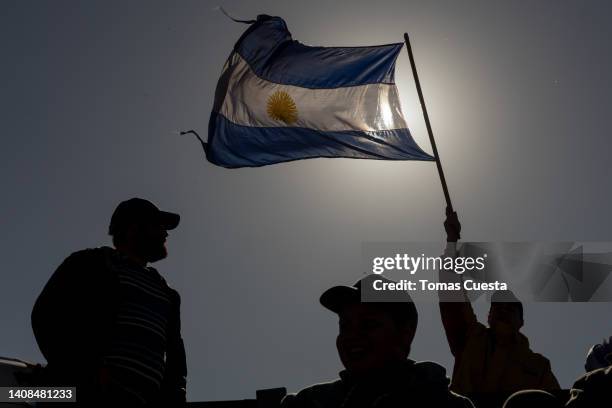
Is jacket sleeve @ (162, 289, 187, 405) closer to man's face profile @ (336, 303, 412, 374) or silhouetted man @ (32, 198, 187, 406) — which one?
silhouetted man @ (32, 198, 187, 406)

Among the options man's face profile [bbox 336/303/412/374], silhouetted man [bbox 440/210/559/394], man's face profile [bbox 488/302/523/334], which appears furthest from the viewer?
man's face profile [bbox 488/302/523/334]

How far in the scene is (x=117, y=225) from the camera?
4.84 meters

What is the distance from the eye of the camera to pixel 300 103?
808 centimetres

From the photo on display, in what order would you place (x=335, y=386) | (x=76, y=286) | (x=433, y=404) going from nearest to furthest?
(x=433, y=404), (x=335, y=386), (x=76, y=286)

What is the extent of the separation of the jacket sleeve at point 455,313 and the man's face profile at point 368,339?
6.36 ft

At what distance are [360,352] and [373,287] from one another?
14.9 inches

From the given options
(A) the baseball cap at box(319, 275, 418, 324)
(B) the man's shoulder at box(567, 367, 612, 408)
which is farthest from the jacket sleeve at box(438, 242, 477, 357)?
(B) the man's shoulder at box(567, 367, 612, 408)

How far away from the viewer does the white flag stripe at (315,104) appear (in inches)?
312

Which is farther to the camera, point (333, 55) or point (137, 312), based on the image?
point (333, 55)

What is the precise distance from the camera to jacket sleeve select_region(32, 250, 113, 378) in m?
4.03

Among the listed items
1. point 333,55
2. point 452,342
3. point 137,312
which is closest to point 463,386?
point 452,342

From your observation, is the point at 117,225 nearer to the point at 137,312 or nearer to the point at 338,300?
the point at 137,312

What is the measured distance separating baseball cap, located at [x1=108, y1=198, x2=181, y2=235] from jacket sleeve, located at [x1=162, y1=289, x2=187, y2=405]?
509 millimetres

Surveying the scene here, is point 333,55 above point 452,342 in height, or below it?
A: above
